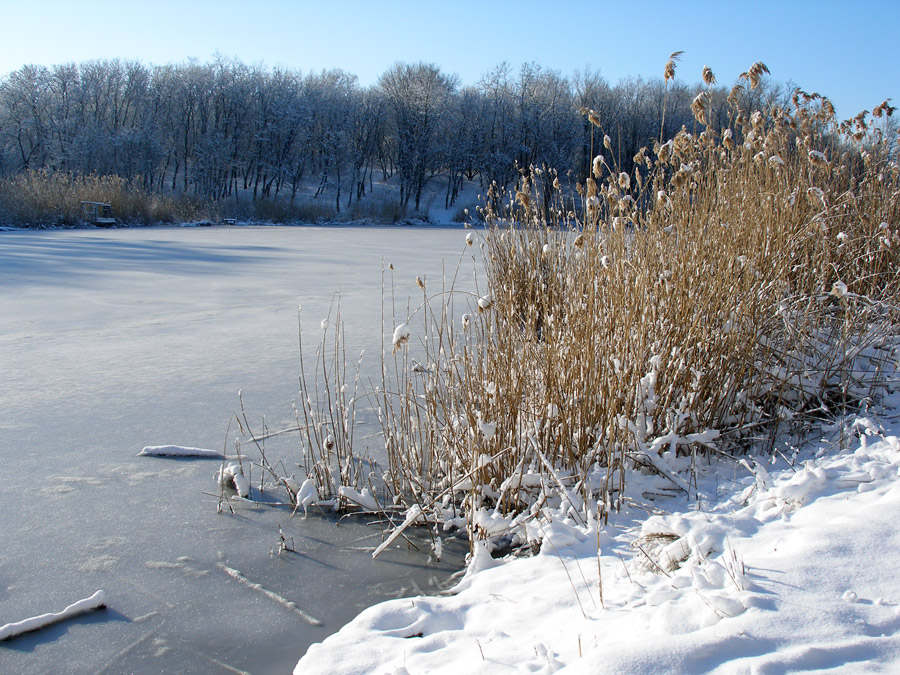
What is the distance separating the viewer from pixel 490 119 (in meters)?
35.8

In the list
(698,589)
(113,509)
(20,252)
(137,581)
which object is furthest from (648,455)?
(20,252)

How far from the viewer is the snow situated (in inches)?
104

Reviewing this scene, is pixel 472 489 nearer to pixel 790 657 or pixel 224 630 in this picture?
pixel 224 630

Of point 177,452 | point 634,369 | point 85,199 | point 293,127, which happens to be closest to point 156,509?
point 177,452

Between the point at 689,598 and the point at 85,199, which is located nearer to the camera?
the point at 689,598

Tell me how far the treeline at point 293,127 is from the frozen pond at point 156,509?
92.9ft

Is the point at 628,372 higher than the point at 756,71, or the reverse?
the point at 756,71

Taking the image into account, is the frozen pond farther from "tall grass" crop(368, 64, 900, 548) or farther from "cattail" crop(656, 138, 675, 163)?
"cattail" crop(656, 138, 675, 163)

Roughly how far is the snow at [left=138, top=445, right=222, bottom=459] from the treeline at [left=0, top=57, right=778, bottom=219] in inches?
1193

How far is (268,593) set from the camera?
6.01ft

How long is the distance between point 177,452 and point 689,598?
2018mm

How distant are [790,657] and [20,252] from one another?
33.9 feet

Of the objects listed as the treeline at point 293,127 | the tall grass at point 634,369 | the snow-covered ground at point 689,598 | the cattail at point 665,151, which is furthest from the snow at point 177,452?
the treeline at point 293,127

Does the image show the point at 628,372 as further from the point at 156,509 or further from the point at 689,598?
the point at 156,509
